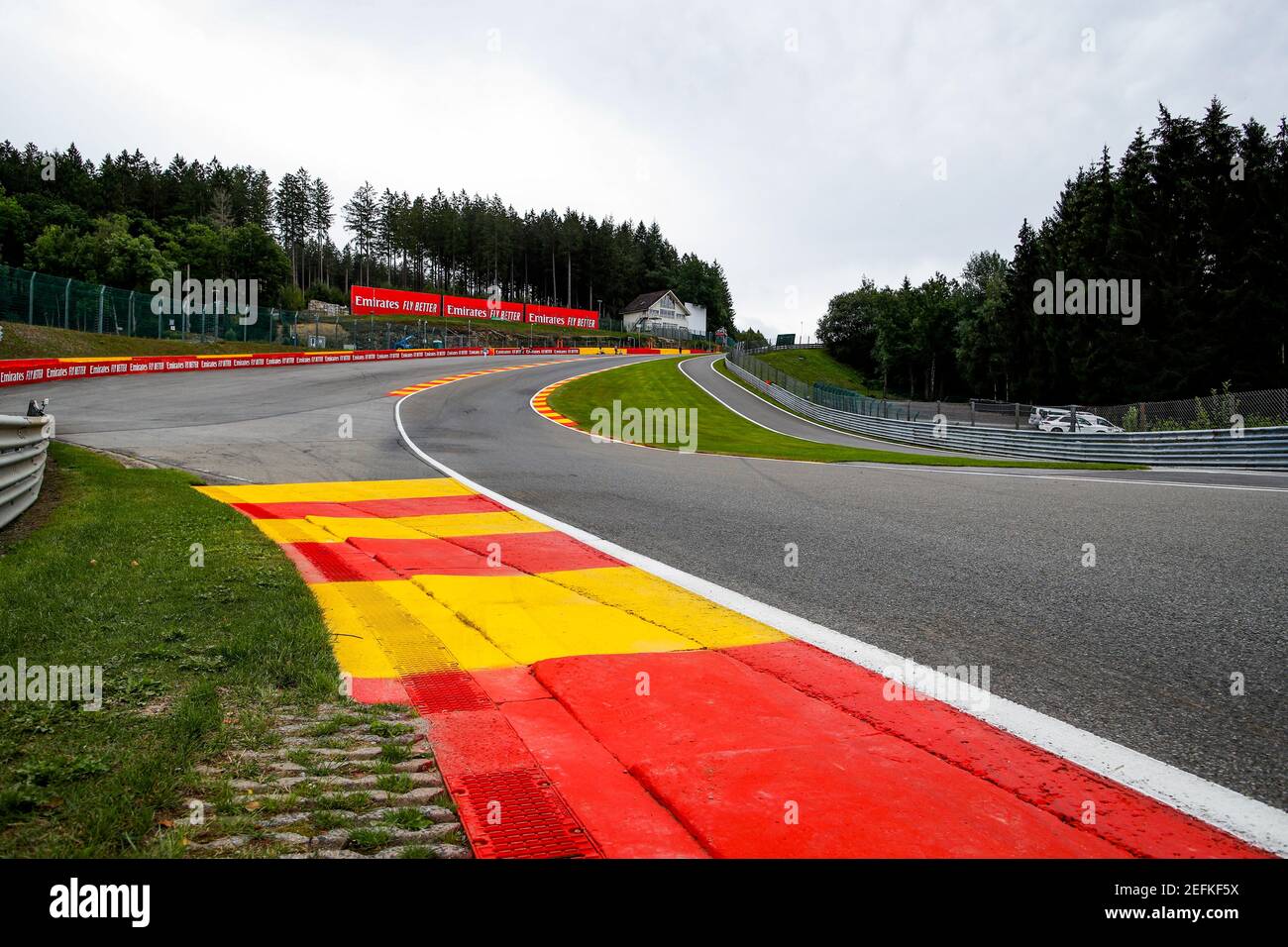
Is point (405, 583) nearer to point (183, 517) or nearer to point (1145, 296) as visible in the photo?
point (183, 517)

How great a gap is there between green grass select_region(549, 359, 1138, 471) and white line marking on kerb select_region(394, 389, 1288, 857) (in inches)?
595

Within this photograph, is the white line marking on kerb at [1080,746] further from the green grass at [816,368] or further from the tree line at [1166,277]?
the green grass at [816,368]

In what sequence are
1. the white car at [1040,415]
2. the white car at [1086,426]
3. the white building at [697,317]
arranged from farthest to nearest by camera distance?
1. the white building at [697,317]
2. the white car at [1040,415]
3. the white car at [1086,426]

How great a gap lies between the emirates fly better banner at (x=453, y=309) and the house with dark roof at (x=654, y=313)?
22888mm

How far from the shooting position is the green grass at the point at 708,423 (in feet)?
67.2

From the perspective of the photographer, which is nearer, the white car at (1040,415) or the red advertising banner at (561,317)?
the white car at (1040,415)

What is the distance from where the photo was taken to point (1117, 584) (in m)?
5.61

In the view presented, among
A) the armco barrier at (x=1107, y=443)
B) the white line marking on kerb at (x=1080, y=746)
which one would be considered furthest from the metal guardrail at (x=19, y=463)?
the armco barrier at (x=1107, y=443)

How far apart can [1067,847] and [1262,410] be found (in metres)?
23.0

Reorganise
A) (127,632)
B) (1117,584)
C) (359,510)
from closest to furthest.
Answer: (127,632), (1117,584), (359,510)

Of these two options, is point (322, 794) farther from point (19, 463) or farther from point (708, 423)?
point (708, 423)

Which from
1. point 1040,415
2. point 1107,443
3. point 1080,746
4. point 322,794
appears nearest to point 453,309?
point 1040,415

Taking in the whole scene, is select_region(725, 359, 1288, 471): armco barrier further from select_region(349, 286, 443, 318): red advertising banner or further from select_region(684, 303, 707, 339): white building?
select_region(684, 303, 707, 339): white building
